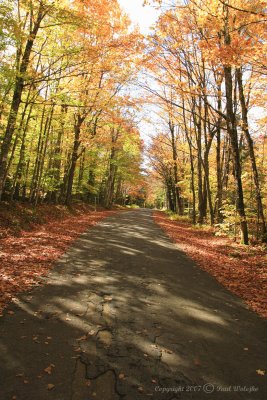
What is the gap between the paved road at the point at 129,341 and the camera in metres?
3.41

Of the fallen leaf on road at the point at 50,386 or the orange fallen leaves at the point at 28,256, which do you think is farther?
the orange fallen leaves at the point at 28,256

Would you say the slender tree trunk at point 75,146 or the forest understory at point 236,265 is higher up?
the slender tree trunk at point 75,146

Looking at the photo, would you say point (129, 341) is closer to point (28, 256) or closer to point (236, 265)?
point (28, 256)

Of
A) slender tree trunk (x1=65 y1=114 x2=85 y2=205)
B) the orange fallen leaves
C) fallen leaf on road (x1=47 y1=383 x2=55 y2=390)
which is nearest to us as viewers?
fallen leaf on road (x1=47 y1=383 x2=55 y2=390)

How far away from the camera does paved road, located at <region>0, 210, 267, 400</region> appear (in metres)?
3.41

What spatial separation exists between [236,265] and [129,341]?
6292 millimetres

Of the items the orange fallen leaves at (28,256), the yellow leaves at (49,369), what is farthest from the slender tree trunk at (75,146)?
the yellow leaves at (49,369)

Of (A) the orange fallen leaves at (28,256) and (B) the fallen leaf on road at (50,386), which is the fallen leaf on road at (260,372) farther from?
(A) the orange fallen leaves at (28,256)

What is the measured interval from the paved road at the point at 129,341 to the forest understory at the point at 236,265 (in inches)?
19.4

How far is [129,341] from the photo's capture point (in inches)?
173

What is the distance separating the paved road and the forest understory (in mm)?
492

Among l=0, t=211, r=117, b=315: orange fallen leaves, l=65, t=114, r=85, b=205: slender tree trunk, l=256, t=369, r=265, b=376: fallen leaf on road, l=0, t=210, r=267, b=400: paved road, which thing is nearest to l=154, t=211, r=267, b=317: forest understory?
l=0, t=210, r=267, b=400: paved road

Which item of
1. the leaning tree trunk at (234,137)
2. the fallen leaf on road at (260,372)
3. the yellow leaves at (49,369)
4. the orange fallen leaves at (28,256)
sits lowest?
the yellow leaves at (49,369)

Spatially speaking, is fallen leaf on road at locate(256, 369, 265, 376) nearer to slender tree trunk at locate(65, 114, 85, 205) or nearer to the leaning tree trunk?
the leaning tree trunk
